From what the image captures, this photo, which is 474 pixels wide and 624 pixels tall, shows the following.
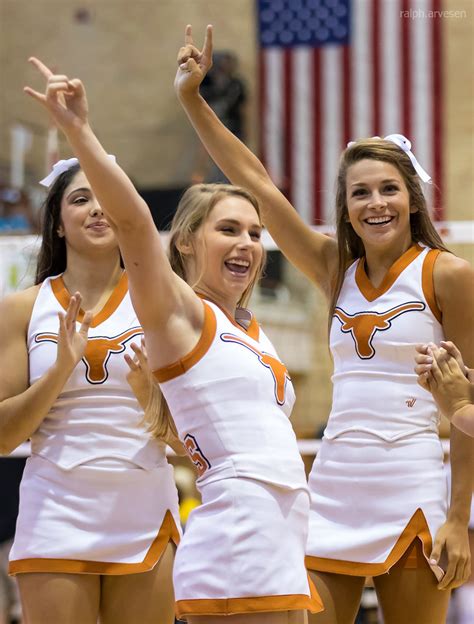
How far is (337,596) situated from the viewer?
9.61ft

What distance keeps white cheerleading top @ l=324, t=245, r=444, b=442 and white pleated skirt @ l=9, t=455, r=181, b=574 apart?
21.5 inches

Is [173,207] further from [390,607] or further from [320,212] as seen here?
[390,607]

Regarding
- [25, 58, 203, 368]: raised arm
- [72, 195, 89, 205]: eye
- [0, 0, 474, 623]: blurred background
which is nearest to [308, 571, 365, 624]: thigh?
[25, 58, 203, 368]: raised arm

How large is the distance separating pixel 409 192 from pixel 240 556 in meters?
1.28

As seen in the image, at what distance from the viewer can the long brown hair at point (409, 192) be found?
3.15m

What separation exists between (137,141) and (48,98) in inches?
428

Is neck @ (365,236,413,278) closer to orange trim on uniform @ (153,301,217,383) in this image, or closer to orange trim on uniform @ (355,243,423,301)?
orange trim on uniform @ (355,243,423,301)

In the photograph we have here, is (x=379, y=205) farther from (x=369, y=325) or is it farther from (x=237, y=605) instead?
(x=237, y=605)

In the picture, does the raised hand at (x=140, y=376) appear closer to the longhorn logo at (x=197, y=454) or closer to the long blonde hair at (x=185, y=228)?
the long blonde hair at (x=185, y=228)

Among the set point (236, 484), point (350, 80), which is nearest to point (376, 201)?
point (236, 484)

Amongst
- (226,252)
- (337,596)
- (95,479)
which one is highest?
(226,252)

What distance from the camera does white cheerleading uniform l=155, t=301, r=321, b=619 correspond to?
234cm

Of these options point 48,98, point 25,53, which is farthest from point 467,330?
point 25,53

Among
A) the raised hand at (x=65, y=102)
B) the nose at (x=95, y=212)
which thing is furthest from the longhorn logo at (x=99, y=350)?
the raised hand at (x=65, y=102)
